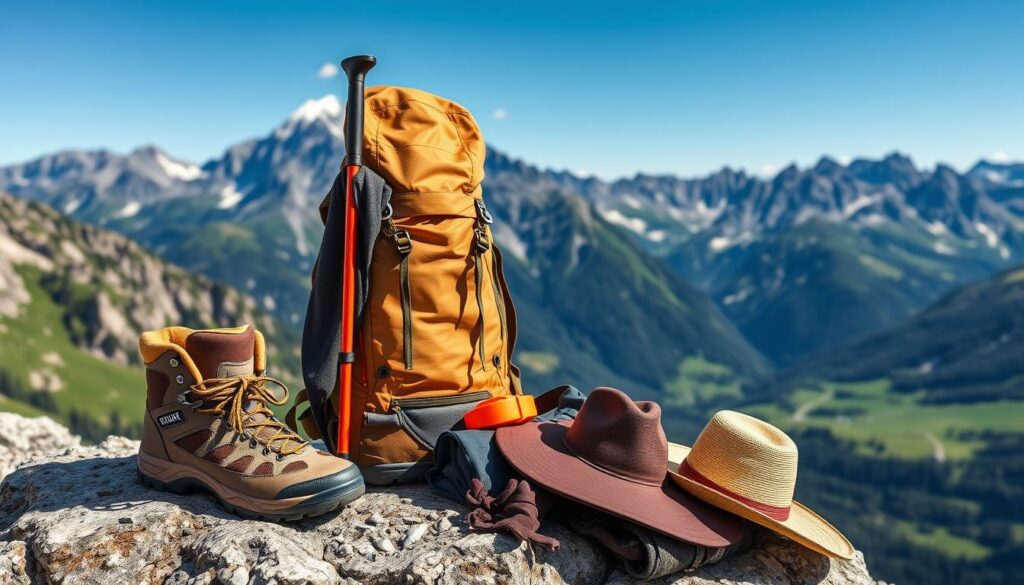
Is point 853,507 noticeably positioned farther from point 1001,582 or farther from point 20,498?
point 20,498

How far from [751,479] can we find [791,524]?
513 mm

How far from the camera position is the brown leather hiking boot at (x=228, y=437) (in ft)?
19.1

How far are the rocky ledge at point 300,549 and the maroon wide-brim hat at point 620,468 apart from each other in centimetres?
46

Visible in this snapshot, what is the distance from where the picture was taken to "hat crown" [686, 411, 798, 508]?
235 inches

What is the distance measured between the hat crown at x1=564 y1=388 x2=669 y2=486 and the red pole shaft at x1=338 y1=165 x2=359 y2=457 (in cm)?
229

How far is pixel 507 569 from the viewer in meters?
→ 5.12

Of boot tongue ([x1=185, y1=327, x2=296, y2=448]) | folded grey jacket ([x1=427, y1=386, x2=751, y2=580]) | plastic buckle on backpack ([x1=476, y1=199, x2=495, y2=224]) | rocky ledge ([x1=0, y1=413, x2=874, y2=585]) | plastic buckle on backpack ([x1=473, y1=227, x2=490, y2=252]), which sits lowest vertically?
rocky ledge ([x1=0, y1=413, x2=874, y2=585])

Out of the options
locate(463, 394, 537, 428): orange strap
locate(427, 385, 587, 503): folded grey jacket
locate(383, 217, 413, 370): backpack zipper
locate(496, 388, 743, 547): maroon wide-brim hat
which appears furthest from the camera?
locate(383, 217, 413, 370): backpack zipper

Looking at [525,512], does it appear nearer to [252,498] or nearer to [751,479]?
[751,479]

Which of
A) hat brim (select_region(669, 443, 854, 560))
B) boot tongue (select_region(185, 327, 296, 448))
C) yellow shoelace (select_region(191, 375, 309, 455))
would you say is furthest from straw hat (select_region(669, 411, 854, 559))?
boot tongue (select_region(185, 327, 296, 448))

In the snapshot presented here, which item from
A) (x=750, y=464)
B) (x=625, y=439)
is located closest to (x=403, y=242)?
(x=625, y=439)

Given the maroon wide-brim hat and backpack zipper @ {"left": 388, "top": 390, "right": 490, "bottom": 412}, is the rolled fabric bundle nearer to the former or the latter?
the maroon wide-brim hat

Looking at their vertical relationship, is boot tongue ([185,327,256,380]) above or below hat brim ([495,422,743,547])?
above

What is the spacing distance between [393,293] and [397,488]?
1.78 metres
